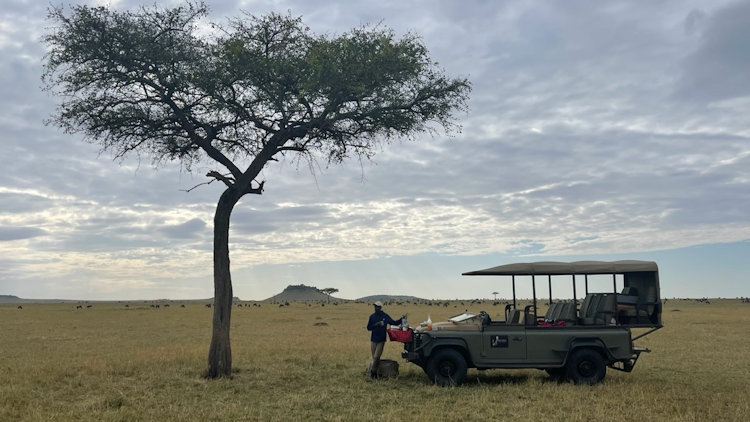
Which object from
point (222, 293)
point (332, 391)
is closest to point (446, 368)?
point (332, 391)

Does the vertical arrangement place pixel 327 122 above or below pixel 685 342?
above

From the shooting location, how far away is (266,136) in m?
21.6

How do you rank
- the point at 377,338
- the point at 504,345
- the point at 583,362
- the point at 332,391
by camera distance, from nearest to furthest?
the point at 332,391, the point at 504,345, the point at 583,362, the point at 377,338

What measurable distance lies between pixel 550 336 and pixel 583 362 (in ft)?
3.60

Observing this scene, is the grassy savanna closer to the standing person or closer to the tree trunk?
the standing person

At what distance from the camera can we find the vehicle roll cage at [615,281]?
1576 centimetres

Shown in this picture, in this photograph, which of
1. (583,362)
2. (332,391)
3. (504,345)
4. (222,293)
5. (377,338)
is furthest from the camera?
(222,293)

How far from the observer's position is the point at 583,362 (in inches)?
624

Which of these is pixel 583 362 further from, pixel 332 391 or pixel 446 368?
pixel 332 391

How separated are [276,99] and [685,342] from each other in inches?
844

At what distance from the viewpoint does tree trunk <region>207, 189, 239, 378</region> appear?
59.0 feet

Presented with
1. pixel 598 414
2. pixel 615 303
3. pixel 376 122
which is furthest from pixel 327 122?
pixel 598 414

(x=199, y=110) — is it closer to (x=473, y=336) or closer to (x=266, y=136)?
(x=266, y=136)

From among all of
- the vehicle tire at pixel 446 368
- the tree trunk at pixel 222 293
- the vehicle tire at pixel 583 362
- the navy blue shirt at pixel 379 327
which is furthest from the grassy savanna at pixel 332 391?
the navy blue shirt at pixel 379 327
